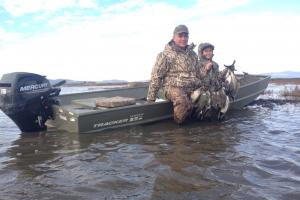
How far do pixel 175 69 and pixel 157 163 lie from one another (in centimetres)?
471

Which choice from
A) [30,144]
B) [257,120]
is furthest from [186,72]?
[30,144]

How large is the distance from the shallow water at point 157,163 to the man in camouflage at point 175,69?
135 centimetres

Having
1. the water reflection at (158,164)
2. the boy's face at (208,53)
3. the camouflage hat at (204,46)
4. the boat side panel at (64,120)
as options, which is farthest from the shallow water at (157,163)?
the camouflage hat at (204,46)

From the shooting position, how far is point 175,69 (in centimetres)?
966

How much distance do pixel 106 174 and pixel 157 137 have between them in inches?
106

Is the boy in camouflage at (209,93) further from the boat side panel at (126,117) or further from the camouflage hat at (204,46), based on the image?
the boat side panel at (126,117)

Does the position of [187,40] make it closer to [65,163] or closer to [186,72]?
[186,72]

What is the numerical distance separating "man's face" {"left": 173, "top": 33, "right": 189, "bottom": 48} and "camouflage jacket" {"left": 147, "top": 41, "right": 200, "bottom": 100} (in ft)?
0.40

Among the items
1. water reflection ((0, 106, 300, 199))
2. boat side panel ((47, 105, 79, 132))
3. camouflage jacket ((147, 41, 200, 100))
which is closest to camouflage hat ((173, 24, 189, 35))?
camouflage jacket ((147, 41, 200, 100))

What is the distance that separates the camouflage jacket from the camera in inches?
376

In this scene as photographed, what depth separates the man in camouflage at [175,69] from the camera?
9.53 m

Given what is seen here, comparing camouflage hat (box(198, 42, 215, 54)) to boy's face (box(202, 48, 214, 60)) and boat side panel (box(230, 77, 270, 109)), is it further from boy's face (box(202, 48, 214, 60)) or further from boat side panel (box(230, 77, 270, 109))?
boat side panel (box(230, 77, 270, 109))

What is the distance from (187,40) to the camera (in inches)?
384

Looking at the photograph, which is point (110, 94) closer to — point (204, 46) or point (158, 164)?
point (204, 46)
